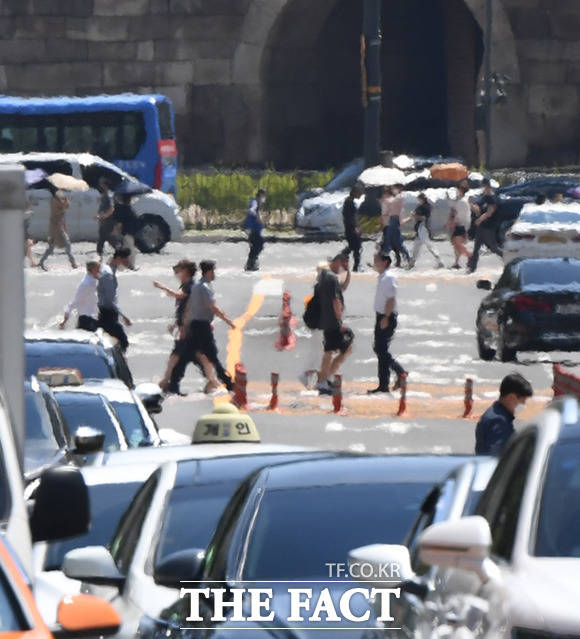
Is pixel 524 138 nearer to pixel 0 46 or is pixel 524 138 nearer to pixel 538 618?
pixel 0 46

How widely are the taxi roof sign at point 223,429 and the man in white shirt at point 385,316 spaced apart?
11243 millimetres

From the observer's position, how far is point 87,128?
5403cm

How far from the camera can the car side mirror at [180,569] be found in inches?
324

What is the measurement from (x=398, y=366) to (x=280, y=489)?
56.3 ft

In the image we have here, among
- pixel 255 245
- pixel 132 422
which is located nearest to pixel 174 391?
pixel 132 422

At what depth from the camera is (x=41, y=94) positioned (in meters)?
60.2

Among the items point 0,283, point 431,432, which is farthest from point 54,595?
point 431,432

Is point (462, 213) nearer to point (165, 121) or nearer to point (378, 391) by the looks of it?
point (165, 121)

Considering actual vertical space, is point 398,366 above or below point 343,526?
Answer: below

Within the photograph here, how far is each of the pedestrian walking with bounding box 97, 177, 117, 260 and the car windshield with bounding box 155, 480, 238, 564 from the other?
31374 mm

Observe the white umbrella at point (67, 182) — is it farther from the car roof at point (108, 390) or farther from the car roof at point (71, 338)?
the car roof at point (108, 390)

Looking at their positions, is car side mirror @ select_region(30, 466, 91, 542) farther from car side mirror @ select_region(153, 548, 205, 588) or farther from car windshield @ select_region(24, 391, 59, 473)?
car windshield @ select_region(24, 391, 59, 473)

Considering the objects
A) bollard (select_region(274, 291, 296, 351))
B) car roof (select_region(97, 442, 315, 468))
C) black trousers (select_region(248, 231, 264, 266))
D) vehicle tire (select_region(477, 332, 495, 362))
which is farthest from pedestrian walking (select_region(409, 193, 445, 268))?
car roof (select_region(97, 442, 315, 468))

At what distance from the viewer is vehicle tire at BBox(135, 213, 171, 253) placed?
44.7 m
